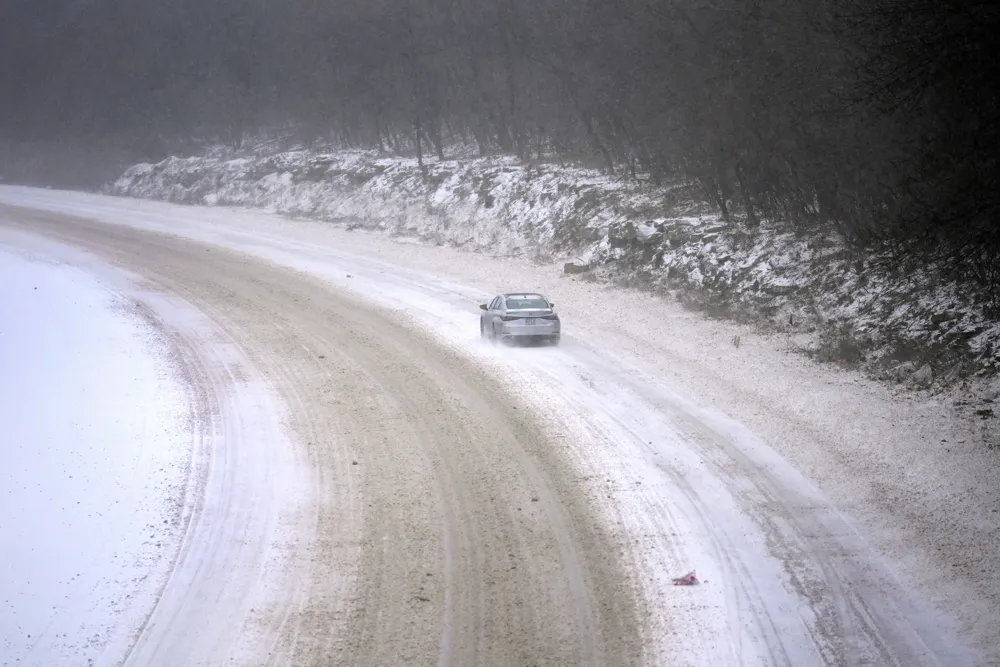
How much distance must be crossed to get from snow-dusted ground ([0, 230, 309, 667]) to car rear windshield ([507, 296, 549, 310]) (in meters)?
6.41

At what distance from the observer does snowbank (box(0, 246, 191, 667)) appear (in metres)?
9.02

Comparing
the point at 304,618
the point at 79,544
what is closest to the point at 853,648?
the point at 304,618

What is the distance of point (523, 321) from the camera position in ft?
63.4

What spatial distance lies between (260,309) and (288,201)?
66.5 feet

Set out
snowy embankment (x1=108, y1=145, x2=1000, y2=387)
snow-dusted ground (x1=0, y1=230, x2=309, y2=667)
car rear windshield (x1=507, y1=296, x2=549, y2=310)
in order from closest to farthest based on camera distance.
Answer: snow-dusted ground (x1=0, y1=230, x2=309, y2=667) < snowy embankment (x1=108, y1=145, x2=1000, y2=387) < car rear windshield (x1=507, y1=296, x2=549, y2=310)

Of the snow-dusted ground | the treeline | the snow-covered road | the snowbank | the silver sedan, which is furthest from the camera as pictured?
the silver sedan

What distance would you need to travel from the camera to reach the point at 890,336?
16062 millimetres

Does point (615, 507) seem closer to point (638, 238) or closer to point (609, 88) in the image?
point (638, 238)

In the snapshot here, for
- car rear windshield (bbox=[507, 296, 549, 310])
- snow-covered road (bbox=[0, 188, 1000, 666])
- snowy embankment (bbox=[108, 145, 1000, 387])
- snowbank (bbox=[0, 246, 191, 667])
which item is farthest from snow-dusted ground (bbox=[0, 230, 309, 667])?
snowy embankment (bbox=[108, 145, 1000, 387])

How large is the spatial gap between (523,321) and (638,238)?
7.96m

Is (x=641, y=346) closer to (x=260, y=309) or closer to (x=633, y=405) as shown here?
(x=633, y=405)

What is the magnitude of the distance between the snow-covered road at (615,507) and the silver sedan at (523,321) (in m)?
0.44

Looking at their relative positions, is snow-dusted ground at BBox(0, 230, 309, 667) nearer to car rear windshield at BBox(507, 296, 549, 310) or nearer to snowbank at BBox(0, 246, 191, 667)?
snowbank at BBox(0, 246, 191, 667)

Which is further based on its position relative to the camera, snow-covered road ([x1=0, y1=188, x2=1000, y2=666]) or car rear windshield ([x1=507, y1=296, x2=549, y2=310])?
car rear windshield ([x1=507, y1=296, x2=549, y2=310])
